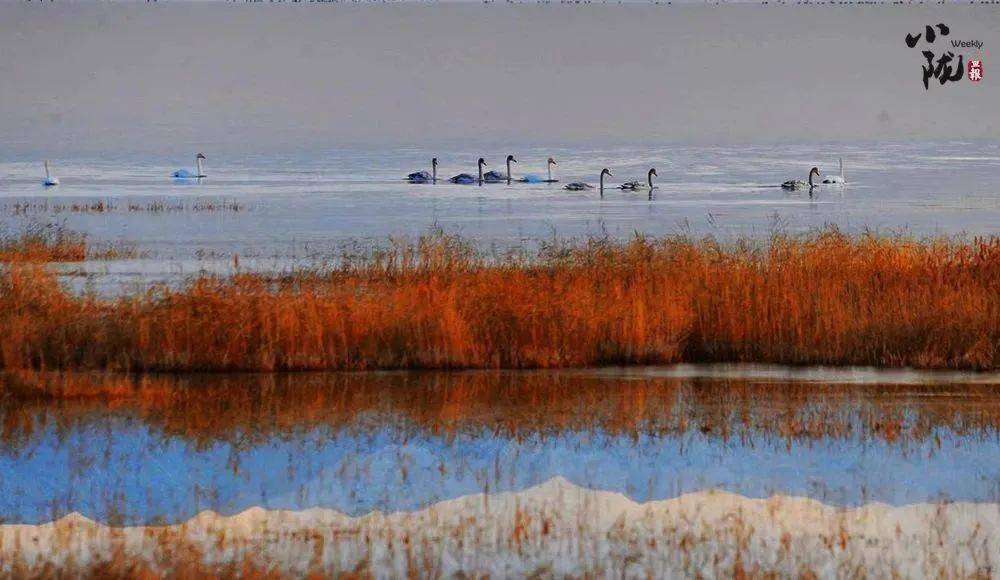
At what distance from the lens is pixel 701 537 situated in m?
7.98

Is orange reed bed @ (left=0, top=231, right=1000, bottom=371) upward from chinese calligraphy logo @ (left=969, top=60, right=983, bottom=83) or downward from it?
downward

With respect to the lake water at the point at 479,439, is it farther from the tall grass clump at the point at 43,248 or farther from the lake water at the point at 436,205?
the lake water at the point at 436,205

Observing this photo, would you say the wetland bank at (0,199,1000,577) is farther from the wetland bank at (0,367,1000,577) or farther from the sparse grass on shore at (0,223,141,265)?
the sparse grass on shore at (0,223,141,265)

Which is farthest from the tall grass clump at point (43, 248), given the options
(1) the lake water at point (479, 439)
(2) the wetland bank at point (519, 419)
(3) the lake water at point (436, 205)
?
(1) the lake water at point (479, 439)

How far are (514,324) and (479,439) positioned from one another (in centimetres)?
330

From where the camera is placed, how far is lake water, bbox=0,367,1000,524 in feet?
29.4

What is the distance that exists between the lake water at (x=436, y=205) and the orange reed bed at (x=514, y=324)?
5.11 m

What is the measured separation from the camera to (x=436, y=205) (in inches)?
1565

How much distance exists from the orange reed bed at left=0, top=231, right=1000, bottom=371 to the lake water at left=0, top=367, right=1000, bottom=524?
1.41ft

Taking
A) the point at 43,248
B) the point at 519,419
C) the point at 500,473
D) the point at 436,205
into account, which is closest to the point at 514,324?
the point at 519,419

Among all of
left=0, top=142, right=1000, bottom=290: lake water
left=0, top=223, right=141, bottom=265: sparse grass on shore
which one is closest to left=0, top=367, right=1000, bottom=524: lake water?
left=0, top=223, right=141, bottom=265: sparse grass on shore

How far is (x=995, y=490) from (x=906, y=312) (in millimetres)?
5082

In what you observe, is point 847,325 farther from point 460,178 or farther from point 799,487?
point 460,178

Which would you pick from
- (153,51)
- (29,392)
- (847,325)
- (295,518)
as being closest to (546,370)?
(847,325)
